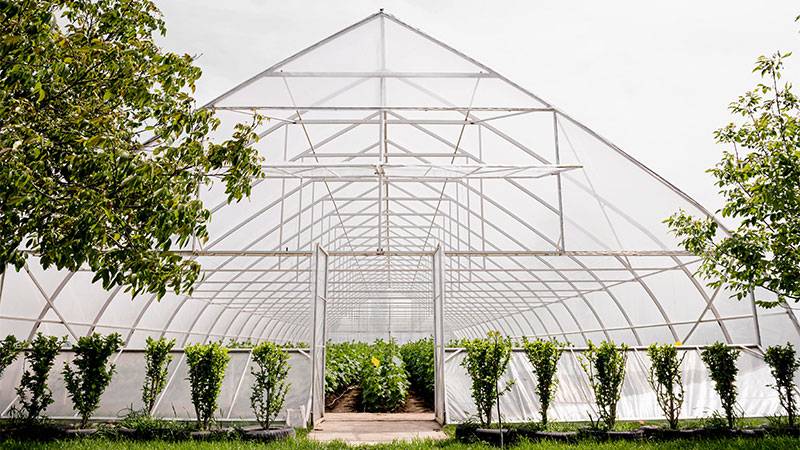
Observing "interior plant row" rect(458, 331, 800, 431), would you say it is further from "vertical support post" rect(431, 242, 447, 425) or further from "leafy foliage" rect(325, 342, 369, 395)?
"leafy foliage" rect(325, 342, 369, 395)

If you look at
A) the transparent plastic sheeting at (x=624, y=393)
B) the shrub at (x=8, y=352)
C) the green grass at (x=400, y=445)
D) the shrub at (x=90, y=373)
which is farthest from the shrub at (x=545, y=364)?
the shrub at (x=8, y=352)

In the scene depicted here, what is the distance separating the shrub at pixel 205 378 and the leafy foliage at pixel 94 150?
4815 mm

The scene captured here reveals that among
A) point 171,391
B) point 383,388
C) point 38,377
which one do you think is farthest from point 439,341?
point 38,377

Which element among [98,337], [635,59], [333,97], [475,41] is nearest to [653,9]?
[635,59]

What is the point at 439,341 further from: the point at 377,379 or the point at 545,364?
the point at 377,379

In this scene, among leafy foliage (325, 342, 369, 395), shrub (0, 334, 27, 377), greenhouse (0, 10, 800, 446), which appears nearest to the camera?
shrub (0, 334, 27, 377)

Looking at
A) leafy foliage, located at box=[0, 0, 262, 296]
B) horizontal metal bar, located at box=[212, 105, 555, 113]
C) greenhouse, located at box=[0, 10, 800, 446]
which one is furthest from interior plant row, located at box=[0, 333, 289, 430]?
leafy foliage, located at box=[0, 0, 262, 296]

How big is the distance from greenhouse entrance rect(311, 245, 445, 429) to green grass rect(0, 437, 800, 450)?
2.57 meters

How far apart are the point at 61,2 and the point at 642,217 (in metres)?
10.7

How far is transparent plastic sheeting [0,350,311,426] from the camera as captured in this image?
10398 millimetres

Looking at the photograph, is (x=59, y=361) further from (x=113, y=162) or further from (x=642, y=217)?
(x=642, y=217)

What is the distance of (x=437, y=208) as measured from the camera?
643 inches

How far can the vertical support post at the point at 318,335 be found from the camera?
1039 centimetres

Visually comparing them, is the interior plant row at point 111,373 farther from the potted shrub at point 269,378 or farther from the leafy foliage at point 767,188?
the leafy foliage at point 767,188
